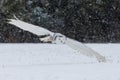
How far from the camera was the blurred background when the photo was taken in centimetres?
3130

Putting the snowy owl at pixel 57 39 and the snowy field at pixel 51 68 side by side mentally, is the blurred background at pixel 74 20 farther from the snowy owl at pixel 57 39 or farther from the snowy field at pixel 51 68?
the snowy owl at pixel 57 39

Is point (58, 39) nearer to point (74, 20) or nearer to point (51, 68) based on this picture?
point (51, 68)

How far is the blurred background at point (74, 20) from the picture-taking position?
3130 cm

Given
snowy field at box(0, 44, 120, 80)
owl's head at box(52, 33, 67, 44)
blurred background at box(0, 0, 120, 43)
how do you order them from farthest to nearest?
blurred background at box(0, 0, 120, 43) → snowy field at box(0, 44, 120, 80) → owl's head at box(52, 33, 67, 44)

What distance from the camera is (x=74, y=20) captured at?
33031 millimetres

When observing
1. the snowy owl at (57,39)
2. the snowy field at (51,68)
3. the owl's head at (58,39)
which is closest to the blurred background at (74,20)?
the snowy field at (51,68)

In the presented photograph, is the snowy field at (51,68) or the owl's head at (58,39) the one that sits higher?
the owl's head at (58,39)

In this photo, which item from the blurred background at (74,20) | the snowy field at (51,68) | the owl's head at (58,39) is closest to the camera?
the owl's head at (58,39)

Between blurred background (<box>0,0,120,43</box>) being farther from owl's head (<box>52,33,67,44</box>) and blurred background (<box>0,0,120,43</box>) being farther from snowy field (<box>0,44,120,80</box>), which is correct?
owl's head (<box>52,33,67,44</box>)

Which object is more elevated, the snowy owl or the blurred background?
the snowy owl

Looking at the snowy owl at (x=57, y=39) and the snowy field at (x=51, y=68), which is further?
the snowy field at (x=51, y=68)

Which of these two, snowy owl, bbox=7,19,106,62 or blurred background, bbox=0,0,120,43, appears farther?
blurred background, bbox=0,0,120,43

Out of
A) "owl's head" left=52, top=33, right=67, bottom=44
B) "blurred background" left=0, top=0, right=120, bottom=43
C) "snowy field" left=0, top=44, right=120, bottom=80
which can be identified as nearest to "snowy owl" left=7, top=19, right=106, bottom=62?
"owl's head" left=52, top=33, right=67, bottom=44

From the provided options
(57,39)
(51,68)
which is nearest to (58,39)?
(57,39)
